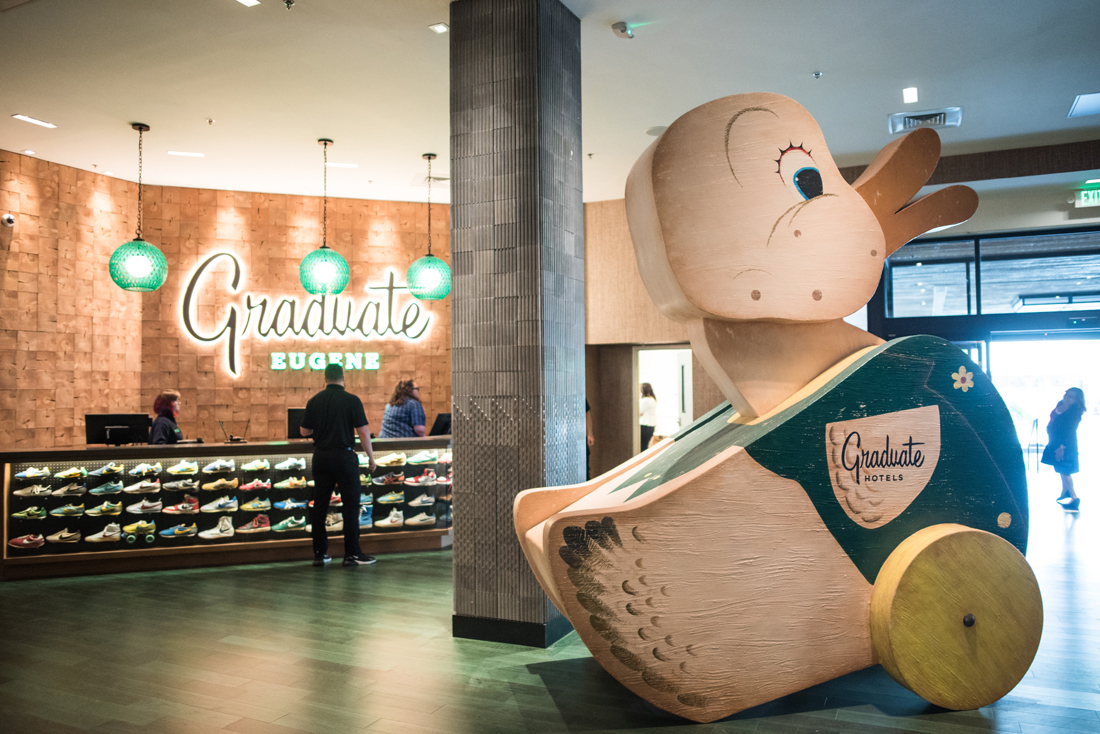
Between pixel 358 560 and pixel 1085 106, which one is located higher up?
pixel 1085 106

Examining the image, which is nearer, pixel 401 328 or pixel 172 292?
pixel 172 292

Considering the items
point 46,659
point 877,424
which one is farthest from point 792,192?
point 46,659

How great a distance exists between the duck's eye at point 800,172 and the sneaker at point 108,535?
532 centimetres

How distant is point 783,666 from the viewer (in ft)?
8.75

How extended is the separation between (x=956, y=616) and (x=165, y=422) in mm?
5713

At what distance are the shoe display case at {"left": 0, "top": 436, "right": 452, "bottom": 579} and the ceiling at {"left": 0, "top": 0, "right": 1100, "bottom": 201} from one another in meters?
2.72

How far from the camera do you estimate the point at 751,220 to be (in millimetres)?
2637

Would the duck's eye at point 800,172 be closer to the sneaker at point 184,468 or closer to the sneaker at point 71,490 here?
the sneaker at point 184,468

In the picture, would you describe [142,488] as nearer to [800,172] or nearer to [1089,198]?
[800,172]

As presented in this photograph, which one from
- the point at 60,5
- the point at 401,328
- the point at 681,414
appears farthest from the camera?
the point at 681,414

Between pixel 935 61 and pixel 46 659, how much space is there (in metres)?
6.45

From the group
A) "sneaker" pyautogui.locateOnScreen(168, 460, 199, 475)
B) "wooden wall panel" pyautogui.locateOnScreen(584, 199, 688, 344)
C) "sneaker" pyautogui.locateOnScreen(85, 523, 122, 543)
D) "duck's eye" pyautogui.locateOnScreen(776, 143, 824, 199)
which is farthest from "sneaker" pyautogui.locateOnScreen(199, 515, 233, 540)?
"duck's eye" pyautogui.locateOnScreen(776, 143, 824, 199)

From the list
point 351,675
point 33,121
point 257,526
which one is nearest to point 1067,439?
→ point 351,675

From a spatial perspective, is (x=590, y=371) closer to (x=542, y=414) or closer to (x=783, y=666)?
(x=542, y=414)
